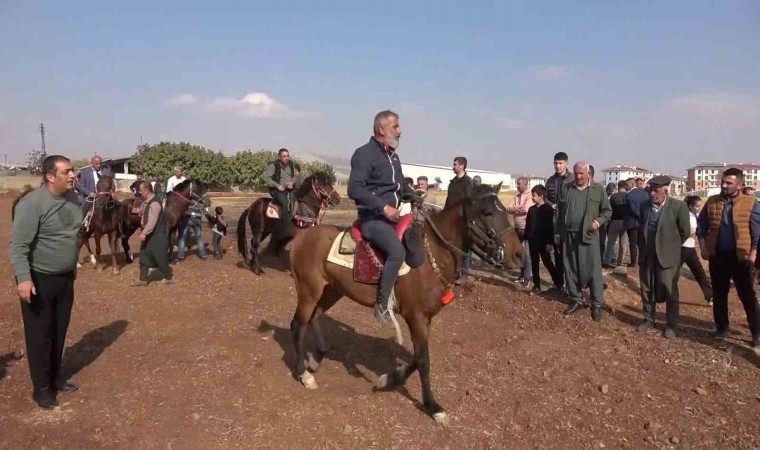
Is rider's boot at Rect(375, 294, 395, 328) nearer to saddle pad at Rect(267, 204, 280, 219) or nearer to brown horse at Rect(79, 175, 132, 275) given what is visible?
saddle pad at Rect(267, 204, 280, 219)

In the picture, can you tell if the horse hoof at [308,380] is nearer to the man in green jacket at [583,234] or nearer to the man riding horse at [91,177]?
the man in green jacket at [583,234]

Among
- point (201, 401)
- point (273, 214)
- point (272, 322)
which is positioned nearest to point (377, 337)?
point (272, 322)

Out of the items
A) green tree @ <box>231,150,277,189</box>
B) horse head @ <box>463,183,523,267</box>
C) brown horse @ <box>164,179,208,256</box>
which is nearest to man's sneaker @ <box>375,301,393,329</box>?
horse head @ <box>463,183,523,267</box>

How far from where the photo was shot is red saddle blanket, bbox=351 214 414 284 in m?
5.21

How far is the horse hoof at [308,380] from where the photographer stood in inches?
220

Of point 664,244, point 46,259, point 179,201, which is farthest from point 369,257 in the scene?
point 179,201

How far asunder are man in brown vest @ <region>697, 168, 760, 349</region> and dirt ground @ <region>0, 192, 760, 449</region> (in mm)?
735

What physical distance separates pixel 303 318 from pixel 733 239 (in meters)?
5.81

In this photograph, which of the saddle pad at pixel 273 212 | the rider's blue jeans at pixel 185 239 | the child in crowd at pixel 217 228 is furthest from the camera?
the child in crowd at pixel 217 228

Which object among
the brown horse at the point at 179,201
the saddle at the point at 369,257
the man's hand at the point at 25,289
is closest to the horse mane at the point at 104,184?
the brown horse at the point at 179,201

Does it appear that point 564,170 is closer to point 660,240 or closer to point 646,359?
point 660,240

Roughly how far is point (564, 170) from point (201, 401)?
7.18 meters

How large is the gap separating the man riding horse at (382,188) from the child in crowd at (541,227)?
5596 mm

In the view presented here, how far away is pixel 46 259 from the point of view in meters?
4.88
